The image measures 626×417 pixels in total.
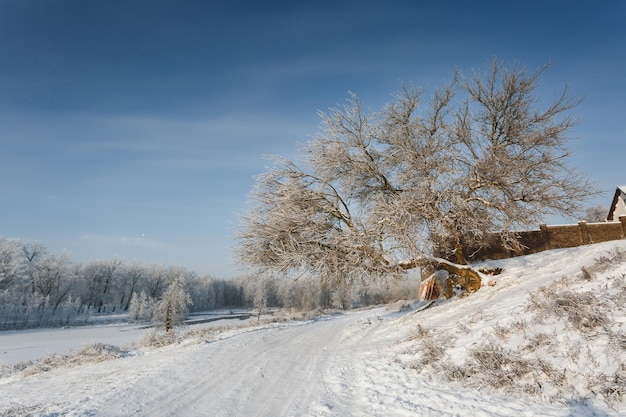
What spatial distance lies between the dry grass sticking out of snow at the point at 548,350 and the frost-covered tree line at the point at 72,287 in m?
36.8

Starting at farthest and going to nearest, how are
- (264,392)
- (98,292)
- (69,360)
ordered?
(98,292), (69,360), (264,392)

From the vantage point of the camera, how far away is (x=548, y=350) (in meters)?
5.01

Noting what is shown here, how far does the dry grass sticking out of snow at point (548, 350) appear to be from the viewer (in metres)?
4.13

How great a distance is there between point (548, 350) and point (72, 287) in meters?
89.0

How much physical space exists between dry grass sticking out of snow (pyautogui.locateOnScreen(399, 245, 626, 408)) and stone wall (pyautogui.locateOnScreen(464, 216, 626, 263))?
1328 centimetres

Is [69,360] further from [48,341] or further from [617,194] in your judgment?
[617,194]

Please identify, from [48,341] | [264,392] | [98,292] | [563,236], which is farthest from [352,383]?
[98,292]

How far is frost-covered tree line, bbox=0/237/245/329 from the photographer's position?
53250mm

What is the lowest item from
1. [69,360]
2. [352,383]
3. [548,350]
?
[69,360]

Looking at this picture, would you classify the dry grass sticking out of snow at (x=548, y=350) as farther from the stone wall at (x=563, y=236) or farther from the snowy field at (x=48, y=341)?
the snowy field at (x=48, y=341)

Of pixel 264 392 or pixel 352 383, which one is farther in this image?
pixel 352 383

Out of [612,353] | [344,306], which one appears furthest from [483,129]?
[344,306]

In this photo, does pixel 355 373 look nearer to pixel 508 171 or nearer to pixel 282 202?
pixel 282 202

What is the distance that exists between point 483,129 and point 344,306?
2451 inches
